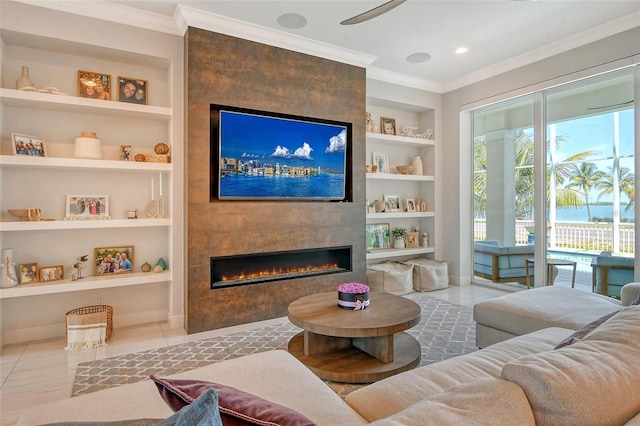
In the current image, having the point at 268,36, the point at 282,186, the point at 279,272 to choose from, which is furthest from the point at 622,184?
the point at 268,36

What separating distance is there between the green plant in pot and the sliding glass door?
1.09 m

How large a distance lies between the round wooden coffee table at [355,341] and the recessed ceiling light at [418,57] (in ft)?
10.3

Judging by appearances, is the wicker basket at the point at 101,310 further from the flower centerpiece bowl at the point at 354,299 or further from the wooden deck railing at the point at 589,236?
the wooden deck railing at the point at 589,236

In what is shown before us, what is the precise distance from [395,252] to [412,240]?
0.58m

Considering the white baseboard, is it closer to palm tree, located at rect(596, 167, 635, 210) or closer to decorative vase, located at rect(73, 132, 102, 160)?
decorative vase, located at rect(73, 132, 102, 160)

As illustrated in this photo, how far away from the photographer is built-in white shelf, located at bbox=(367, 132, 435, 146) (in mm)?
4820

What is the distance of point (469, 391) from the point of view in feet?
2.80

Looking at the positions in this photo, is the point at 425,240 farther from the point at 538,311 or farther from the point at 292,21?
the point at 292,21

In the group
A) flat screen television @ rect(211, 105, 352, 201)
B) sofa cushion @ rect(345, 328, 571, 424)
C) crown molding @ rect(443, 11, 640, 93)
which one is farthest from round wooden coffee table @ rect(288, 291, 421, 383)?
crown molding @ rect(443, 11, 640, 93)

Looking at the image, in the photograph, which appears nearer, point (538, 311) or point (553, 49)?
point (538, 311)

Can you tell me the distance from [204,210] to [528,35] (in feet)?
13.1

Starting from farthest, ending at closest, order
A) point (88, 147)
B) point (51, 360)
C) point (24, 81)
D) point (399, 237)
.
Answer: point (399, 237), point (88, 147), point (24, 81), point (51, 360)

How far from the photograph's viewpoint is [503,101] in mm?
4758

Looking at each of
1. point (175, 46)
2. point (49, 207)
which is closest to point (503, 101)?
point (175, 46)
